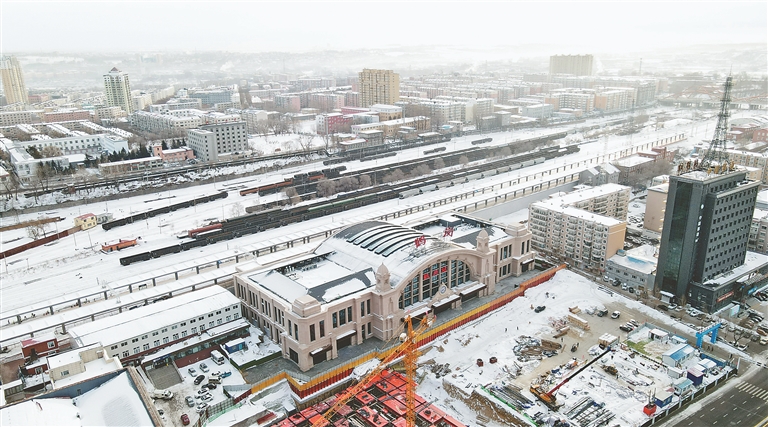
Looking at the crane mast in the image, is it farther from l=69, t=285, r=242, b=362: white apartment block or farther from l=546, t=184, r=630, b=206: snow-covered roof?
l=69, t=285, r=242, b=362: white apartment block

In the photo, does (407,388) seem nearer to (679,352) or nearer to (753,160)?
(679,352)

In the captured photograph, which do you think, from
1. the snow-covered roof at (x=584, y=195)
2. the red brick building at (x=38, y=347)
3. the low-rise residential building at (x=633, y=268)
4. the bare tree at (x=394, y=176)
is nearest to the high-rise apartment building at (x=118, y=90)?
the bare tree at (x=394, y=176)

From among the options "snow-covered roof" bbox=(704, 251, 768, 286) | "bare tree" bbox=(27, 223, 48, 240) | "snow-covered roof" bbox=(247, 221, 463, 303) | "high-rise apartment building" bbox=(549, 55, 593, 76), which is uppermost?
"high-rise apartment building" bbox=(549, 55, 593, 76)

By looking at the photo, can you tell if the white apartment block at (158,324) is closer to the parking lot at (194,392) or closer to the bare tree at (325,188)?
the parking lot at (194,392)

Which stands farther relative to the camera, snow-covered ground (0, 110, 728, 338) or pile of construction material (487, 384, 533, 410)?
snow-covered ground (0, 110, 728, 338)

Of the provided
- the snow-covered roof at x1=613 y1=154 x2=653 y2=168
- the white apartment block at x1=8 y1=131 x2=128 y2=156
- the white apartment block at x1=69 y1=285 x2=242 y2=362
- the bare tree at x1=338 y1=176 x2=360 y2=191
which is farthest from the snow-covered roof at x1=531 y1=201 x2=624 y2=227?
the white apartment block at x1=8 y1=131 x2=128 y2=156

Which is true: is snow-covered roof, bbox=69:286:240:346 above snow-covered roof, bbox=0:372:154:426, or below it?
below

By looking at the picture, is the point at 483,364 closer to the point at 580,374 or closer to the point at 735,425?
the point at 580,374
